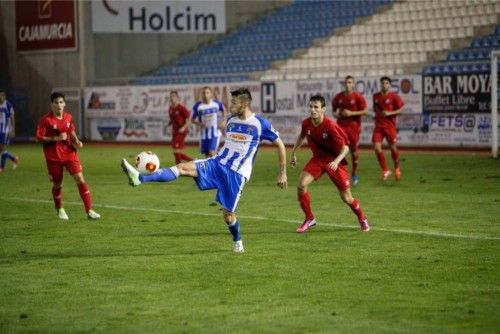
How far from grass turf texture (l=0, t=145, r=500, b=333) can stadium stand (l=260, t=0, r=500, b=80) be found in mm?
15153

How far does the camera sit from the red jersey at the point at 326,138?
14.3 meters

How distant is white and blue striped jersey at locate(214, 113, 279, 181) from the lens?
40.5ft

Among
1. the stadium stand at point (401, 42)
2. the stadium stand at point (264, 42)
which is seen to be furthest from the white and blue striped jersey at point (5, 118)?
the stadium stand at point (264, 42)

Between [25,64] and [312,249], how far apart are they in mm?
37784

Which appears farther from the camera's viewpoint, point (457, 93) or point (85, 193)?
point (457, 93)

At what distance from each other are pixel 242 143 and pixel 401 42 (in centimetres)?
2532

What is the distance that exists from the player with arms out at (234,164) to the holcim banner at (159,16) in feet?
111

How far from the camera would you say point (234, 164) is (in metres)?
12.3

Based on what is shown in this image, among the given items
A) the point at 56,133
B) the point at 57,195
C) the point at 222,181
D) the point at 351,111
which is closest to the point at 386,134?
the point at 351,111

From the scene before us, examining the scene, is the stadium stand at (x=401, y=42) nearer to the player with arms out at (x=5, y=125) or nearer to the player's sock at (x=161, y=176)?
the player with arms out at (x=5, y=125)

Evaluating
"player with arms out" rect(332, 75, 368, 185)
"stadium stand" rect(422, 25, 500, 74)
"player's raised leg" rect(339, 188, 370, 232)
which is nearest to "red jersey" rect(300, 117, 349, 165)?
"player's raised leg" rect(339, 188, 370, 232)

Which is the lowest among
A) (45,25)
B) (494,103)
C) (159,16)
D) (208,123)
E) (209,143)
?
(209,143)

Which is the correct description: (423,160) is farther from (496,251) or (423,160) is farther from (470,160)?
(496,251)

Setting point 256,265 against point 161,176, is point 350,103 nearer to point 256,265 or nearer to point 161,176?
point 161,176
